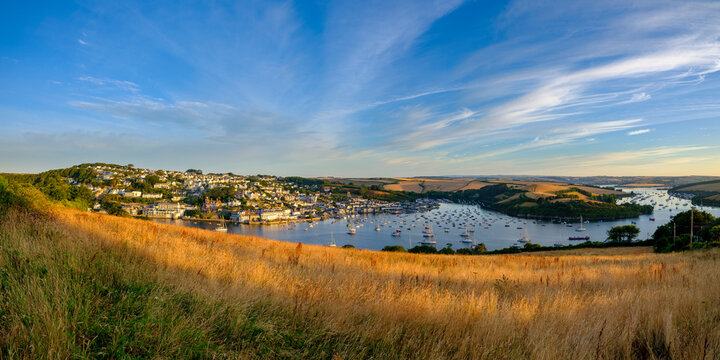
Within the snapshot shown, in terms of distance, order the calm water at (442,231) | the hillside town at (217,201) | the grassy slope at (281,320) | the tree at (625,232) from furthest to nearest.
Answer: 1. the hillside town at (217,201)
2. the calm water at (442,231)
3. the tree at (625,232)
4. the grassy slope at (281,320)

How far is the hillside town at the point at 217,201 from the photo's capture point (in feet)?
297

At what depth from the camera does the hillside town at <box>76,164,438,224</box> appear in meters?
90.4

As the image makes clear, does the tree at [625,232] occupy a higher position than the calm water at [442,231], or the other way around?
the tree at [625,232]

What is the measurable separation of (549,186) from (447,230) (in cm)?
7092

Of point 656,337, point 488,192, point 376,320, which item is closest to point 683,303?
point 656,337

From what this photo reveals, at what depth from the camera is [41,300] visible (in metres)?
2.16

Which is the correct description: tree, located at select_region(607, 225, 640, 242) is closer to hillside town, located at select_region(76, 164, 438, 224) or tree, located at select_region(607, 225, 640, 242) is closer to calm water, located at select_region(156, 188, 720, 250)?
calm water, located at select_region(156, 188, 720, 250)

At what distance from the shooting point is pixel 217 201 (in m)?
112

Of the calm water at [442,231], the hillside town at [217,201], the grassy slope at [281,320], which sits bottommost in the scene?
the calm water at [442,231]

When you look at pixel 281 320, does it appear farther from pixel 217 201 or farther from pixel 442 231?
pixel 217 201

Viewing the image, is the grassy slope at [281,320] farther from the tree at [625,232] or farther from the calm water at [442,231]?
the calm water at [442,231]

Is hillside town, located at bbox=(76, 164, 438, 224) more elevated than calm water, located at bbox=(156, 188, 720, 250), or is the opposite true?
hillside town, located at bbox=(76, 164, 438, 224)

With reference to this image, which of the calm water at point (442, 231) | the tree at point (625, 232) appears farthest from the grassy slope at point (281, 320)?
the calm water at point (442, 231)

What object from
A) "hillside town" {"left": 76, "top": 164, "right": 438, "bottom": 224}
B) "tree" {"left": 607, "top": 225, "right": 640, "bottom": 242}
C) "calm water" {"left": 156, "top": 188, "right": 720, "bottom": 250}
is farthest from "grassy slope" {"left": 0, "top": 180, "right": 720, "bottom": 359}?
"hillside town" {"left": 76, "top": 164, "right": 438, "bottom": 224}
